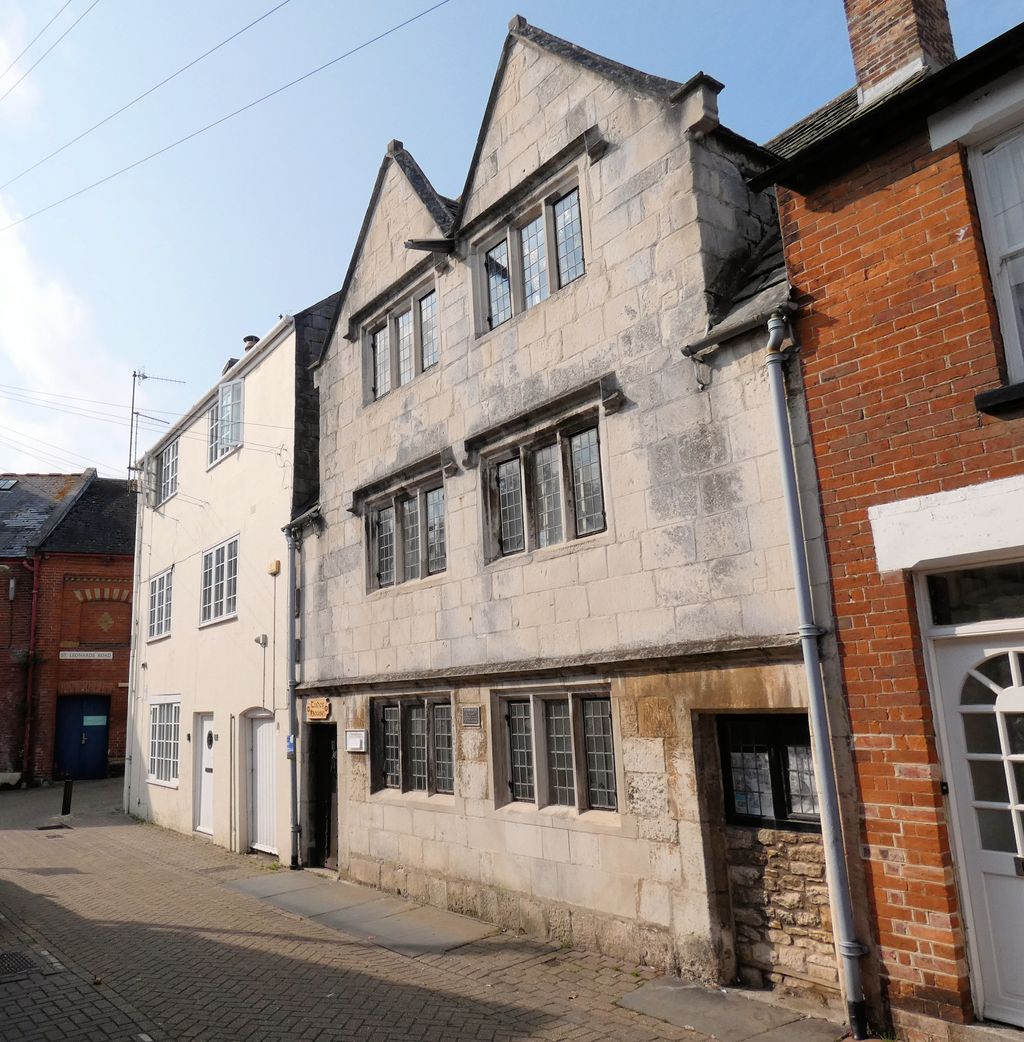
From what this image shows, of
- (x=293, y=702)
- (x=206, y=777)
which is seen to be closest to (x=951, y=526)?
(x=293, y=702)

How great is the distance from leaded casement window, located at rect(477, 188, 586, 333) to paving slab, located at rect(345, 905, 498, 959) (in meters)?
6.96

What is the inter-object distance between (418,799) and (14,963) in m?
4.59

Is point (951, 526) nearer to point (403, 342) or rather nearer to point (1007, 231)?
point (1007, 231)

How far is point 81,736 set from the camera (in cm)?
2712

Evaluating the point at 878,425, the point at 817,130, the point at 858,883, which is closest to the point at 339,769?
the point at 858,883

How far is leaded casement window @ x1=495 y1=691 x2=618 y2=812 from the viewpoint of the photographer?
8.70 meters

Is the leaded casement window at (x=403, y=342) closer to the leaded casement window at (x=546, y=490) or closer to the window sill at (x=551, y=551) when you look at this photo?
the leaded casement window at (x=546, y=490)

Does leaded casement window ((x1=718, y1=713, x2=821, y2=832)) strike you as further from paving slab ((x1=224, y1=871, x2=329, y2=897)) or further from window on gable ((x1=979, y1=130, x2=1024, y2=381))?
paving slab ((x1=224, y1=871, x2=329, y2=897))

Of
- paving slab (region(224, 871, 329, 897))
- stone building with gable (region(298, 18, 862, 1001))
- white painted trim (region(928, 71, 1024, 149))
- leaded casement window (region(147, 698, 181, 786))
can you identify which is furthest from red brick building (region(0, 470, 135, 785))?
white painted trim (region(928, 71, 1024, 149))

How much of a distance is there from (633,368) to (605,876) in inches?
193

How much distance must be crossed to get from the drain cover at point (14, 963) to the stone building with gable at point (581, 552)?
14.1 feet

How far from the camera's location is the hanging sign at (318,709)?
515 inches

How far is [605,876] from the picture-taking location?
8.17m

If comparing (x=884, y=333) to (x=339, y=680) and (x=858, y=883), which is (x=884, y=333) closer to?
(x=858, y=883)
